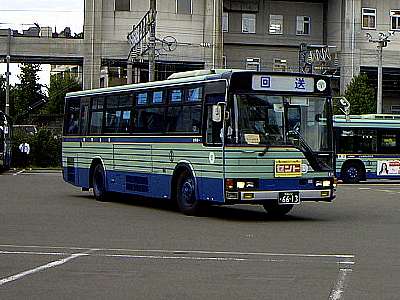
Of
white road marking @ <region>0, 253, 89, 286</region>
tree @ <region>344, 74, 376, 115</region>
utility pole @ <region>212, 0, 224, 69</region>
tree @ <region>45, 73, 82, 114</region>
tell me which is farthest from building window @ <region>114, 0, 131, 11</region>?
white road marking @ <region>0, 253, 89, 286</region>

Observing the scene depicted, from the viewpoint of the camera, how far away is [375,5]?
65.3m

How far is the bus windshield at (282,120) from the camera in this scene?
18.6 meters

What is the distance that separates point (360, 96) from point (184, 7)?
1366cm

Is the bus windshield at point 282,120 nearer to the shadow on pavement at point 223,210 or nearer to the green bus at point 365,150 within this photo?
the shadow on pavement at point 223,210

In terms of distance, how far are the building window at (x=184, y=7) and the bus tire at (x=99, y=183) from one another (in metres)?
37.2

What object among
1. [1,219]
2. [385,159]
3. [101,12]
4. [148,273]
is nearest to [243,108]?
[1,219]

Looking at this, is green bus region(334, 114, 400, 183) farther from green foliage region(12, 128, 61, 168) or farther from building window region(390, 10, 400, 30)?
building window region(390, 10, 400, 30)

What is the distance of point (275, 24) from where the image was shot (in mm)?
67688

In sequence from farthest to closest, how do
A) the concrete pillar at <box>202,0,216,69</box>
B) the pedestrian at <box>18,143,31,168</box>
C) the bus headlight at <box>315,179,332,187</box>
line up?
the concrete pillar at <box>202,0,216,69</box>, the pedestrian at <box>18,143,31,168</box>, the bus headlight at <box>315,179,332,187</box>

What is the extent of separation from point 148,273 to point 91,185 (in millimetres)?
14441

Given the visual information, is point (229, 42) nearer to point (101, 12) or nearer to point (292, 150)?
point (101, 12)

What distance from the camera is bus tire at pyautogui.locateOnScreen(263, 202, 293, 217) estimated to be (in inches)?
814

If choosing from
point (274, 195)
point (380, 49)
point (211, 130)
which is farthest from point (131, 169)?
point (380, 49)

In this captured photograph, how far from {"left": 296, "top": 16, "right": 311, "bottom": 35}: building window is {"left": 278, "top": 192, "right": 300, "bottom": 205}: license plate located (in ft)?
165
